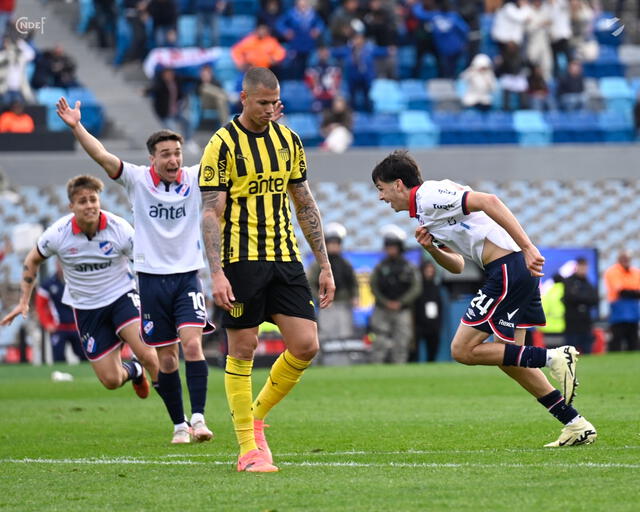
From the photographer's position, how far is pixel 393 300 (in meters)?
21.2

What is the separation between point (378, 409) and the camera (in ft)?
41.8

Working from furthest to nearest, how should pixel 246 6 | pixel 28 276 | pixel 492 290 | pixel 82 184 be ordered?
pixel 246 6 < pixel 28 276 < pixel 82 184 < pixel 492 290

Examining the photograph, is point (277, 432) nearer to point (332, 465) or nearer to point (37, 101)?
point (332, 465)

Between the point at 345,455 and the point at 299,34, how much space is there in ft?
64.4

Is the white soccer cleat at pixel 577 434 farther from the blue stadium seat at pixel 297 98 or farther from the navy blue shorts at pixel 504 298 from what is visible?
the blue stadium seat at pixel 297 98

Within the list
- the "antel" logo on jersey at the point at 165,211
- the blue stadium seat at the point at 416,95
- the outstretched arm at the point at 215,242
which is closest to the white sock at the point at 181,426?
the "antel" logo on jersey at the point at 165,211

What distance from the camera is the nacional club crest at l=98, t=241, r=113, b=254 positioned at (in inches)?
438

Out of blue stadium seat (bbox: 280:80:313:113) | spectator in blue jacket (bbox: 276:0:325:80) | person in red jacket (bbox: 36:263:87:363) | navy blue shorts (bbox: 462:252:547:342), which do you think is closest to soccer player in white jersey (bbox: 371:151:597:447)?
navy blue shorts (bbox: 462:252:547:342)

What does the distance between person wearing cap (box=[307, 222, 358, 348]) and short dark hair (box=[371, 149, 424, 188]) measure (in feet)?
41.6

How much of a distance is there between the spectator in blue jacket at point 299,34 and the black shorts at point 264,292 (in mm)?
19764

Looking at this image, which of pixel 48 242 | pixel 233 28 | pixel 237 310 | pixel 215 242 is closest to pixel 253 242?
pixel 215 242

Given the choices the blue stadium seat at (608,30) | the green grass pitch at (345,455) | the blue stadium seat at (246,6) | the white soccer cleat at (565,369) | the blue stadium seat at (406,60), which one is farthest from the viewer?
the blue stadium seat at (608,30)

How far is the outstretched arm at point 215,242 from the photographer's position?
24.7 ft

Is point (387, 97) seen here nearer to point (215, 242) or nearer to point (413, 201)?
point (413, 201)
